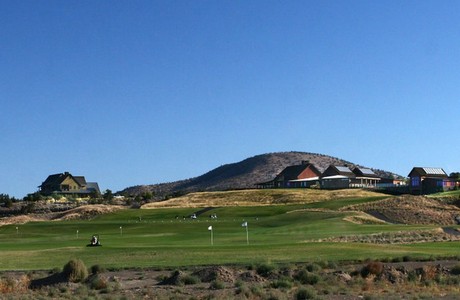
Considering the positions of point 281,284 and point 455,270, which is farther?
point 455,270

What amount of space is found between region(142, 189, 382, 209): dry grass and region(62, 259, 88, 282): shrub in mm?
79904

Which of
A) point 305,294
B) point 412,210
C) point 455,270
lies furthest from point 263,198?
point 305,294

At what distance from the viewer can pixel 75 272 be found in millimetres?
34188

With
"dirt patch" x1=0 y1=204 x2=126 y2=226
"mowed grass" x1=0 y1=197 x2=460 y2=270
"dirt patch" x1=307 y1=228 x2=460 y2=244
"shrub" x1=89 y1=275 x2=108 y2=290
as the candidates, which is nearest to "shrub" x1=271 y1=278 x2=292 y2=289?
"shrub" x1=89 y1=275 x2=108 y2=290

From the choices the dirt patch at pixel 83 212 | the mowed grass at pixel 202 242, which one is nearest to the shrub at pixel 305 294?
the mowed grass at pixel 202 242

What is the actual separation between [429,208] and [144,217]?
3715 centimetres

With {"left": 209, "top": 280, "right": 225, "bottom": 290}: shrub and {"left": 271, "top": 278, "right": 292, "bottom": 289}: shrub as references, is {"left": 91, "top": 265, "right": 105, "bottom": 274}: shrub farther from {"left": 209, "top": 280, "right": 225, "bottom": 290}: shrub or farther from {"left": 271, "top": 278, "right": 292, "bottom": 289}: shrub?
{"left": 271, "top": 278, "right": 292, "bottom": 289}: shrub

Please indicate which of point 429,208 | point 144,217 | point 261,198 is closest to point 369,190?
point 261,198

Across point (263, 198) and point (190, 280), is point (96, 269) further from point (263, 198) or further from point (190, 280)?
point (263, 198)

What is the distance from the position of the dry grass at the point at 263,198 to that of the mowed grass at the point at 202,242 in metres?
9.70

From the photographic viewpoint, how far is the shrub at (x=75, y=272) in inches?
1334

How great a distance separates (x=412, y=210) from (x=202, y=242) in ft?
127

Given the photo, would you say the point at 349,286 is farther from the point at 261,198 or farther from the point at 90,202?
the point at 90,202

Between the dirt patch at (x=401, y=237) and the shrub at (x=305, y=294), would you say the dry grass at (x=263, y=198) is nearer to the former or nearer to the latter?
the dirt patch at (x=401, y=237)
